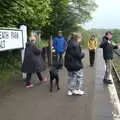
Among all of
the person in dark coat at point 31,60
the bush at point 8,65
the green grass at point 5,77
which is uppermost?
the person in dark coat at point 31,60

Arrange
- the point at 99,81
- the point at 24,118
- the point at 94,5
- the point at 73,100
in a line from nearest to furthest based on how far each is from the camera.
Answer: the point at 24,118, the point at 73,100, the point at 99,81, the point at 94,5

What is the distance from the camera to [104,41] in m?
12.6

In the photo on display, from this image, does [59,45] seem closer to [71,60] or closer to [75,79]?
[75,79]

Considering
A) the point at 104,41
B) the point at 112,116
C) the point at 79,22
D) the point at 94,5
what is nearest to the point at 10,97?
the point at 112,116

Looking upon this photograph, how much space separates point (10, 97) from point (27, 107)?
1.31 metres

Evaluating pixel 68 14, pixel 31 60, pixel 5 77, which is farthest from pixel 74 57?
pixel 68 14

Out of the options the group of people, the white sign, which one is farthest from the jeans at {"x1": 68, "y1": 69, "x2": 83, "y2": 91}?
the white sign

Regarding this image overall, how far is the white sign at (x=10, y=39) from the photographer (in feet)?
36.1

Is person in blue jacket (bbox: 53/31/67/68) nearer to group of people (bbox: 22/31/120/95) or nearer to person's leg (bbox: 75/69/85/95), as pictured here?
group of people (bbox: 22/31/120/95)

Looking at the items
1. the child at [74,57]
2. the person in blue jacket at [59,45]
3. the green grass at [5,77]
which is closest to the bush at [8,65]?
the green grass at [5,77]

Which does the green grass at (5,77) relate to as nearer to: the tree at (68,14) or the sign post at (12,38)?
the sign post at (12,38)

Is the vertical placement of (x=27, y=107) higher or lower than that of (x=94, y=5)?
lower

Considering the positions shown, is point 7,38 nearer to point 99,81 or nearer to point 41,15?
point 99,81

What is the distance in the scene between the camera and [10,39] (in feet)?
38.4
